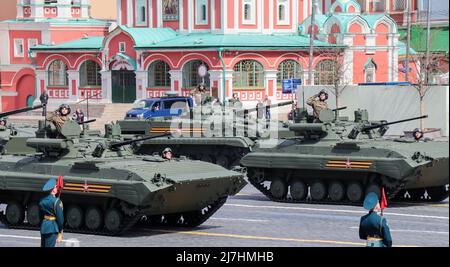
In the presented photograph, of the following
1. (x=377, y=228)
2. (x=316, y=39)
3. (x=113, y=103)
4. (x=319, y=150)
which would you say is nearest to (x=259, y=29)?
(x=316, y=39)

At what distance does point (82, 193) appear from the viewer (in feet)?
75.4

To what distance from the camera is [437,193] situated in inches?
1136

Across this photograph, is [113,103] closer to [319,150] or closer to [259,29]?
[259,29]

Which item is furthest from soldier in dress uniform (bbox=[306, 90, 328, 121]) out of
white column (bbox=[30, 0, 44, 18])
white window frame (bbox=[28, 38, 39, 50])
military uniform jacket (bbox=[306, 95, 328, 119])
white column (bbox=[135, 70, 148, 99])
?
white column (bbox=[30, 0, 44, 18])

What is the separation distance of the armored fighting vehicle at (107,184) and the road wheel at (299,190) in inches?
169

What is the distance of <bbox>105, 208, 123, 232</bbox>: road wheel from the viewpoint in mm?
22766

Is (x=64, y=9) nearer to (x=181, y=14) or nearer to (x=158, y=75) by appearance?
(x=181, y=14)

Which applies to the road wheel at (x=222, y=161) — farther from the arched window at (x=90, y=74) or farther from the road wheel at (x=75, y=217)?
the arched window at (x=90, y=74)

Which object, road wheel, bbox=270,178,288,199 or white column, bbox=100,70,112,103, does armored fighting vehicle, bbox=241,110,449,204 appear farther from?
white column, bbox=100,70,112,103

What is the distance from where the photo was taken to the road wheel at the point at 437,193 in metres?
28.8

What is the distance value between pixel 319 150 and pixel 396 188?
2198 millimetres

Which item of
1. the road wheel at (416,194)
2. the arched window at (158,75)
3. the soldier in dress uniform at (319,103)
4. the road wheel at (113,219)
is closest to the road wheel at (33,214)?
the road wheel at (113,219)

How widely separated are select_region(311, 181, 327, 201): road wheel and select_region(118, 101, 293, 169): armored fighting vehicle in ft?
21.9

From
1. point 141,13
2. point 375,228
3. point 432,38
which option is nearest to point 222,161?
point 375,228
